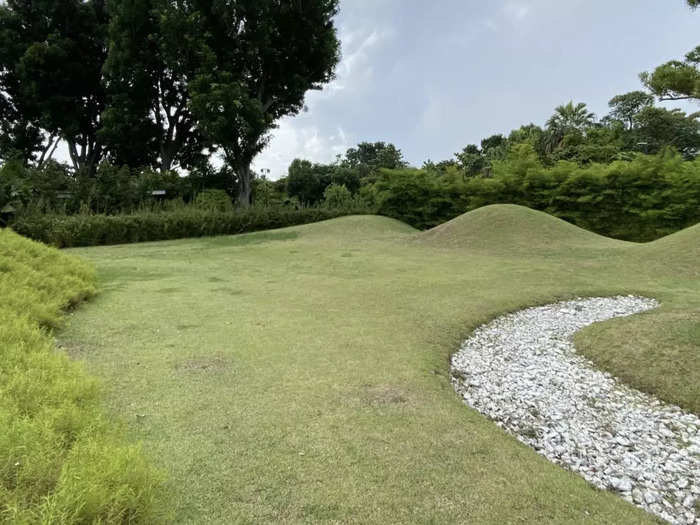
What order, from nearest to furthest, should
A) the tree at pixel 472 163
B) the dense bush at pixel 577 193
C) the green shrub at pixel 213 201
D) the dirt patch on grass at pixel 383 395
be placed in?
the dirt patch on grass at pixel 383 395
the dense bush at pixel 577 193
the green shrub at pixel 213 201
the tree at pixel 472 163

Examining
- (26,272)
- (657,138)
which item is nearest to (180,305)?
(26,272)

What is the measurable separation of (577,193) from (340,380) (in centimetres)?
1173

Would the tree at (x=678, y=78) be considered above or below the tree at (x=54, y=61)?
below

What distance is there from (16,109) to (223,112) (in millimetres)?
11328

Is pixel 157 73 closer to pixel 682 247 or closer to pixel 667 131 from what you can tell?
pixel 682 247

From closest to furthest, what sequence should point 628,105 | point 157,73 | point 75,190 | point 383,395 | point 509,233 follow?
point 383,395 < point 509,233 < point 75,190 < point 157,73 < point 628,105

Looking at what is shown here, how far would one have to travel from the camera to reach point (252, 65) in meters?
14.4

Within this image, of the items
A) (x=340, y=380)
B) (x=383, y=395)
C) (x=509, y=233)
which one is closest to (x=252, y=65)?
(x=509, y=233)

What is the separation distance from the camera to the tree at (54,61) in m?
15.0

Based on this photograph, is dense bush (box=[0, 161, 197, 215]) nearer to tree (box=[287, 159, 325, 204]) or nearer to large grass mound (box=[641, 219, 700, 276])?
tree (box=[287, 159, 325, 204])

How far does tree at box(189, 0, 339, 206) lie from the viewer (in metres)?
12.7

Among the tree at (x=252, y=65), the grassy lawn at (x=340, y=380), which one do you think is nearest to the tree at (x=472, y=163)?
the tree at (x=252, y=65)

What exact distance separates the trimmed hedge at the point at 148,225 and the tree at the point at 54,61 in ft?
18.8

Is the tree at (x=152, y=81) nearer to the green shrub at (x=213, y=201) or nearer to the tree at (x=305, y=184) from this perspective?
the green shrub at (x=213, y=201)
